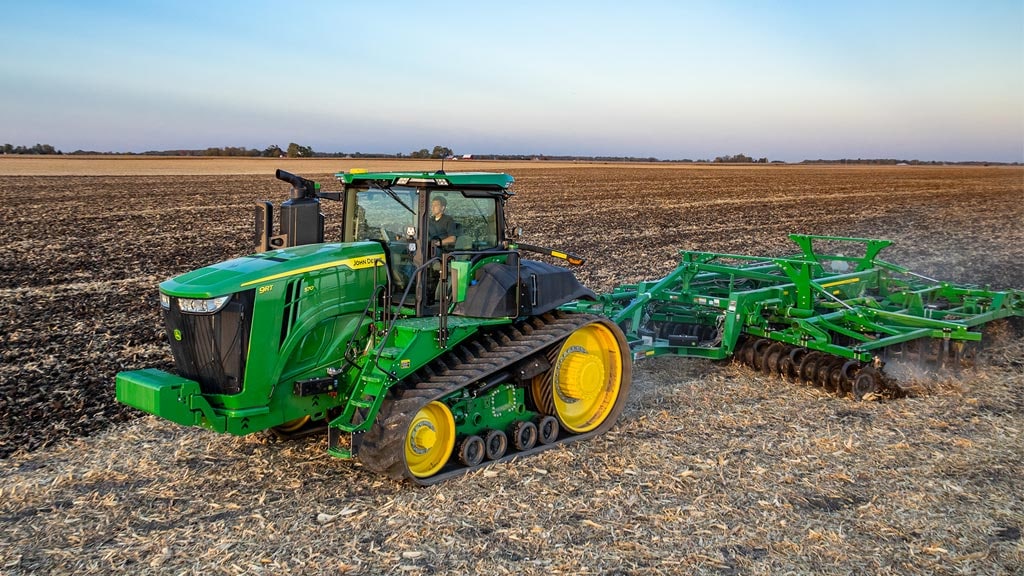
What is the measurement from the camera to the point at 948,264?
64.1 feet

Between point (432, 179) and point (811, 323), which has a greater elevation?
point (432, 179)

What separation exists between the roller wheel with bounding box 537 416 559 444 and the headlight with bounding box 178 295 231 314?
288 centimetres

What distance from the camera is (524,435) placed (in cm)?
716

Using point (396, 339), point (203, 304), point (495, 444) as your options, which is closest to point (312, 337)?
point (396, 339)

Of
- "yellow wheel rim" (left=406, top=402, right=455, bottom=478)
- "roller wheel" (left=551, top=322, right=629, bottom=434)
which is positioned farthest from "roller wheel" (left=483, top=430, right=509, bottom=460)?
"roller wheel" (left=551, top=322, right=629, bottom=434)

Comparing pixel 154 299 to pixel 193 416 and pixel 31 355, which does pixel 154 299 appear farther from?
pixel 193 416

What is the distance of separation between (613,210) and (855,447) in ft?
80.2

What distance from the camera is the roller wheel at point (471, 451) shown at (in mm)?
6680

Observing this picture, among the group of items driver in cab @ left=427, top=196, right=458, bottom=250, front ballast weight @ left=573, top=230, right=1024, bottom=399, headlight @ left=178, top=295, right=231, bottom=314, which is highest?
driver in cab @ left=427, top=196, right=458, bottom=250

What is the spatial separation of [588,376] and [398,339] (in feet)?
6.64

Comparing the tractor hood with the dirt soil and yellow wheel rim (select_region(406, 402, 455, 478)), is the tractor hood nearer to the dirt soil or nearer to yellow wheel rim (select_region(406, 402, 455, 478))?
yellow wheel rim (select_region(406, 402, 455, 478))

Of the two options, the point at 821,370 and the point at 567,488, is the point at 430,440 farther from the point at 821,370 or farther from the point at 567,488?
the point at 821,370

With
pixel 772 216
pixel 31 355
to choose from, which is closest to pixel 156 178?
pixel 772 216

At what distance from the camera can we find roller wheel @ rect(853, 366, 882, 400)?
29.1 ft
